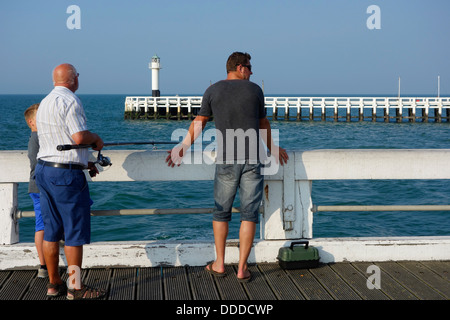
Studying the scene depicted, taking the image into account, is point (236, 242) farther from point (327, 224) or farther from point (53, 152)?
point (327, 224)

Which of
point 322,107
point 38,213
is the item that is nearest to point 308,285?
point 38,213

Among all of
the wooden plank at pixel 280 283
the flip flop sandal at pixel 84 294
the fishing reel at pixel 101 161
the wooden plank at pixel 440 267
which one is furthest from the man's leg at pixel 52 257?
the wooden plank at pixel 440 267

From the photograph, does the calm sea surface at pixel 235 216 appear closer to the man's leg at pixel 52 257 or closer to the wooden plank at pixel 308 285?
the man's leg at pixel 52 257

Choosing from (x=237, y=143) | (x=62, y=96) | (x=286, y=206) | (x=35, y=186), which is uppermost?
(x=62, y=96)

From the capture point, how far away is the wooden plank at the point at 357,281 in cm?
391

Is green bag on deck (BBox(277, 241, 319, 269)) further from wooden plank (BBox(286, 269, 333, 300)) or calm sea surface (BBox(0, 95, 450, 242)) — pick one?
calm sea surface (BBox(0, 95, 450, 242))

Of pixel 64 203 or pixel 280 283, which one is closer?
pixel 64 203

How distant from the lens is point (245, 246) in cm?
427

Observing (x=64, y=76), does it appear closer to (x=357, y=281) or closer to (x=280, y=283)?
(x=280, y=283)

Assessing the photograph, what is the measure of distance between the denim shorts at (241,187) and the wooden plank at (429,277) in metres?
1.36

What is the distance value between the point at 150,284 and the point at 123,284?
20cm

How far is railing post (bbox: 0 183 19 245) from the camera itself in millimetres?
4402

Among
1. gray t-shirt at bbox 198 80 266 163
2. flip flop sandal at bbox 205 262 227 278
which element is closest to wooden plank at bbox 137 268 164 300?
flip flop sandal at bbox 205 262 227 278

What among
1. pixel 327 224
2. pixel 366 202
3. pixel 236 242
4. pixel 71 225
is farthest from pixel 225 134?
pixel 366 202
